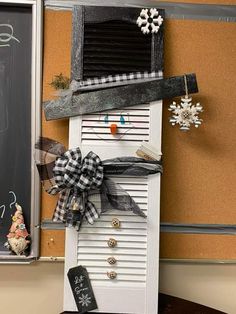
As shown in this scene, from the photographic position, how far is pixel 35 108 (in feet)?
3.40

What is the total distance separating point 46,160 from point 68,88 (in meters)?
0.20

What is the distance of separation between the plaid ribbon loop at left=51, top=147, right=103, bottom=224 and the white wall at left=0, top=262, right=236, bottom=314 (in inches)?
8.5

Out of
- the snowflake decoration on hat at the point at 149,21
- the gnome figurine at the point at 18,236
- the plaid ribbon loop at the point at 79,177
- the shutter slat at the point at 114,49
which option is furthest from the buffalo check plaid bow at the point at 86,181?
the snowflake decoration on hat at the point at 149,21

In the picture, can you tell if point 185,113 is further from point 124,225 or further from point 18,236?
point 18,236

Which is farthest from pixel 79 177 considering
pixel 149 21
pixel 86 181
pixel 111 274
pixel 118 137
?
pixel 149 21

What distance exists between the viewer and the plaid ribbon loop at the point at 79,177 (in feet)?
3.10

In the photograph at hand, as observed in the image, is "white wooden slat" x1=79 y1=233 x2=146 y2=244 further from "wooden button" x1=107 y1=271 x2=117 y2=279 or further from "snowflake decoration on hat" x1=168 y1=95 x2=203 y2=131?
"snowflake decoration on hat" x1=168 y1=95 x2=203 y2=131

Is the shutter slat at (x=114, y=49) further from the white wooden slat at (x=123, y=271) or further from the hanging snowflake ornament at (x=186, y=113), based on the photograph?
the white wooden slat at (x=123, y=271)

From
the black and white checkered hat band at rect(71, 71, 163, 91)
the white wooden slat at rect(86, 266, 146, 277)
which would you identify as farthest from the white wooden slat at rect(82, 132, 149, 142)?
the white wooden slat at rect(86, 266, 146, 277)

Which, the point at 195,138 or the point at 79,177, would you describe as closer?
the point at 79,177

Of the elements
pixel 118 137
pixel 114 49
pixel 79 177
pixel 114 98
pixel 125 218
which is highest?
pixel 114 49

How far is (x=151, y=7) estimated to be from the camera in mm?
1038

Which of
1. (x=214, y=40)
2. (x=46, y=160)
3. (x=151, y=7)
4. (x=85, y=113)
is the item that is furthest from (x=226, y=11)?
(x=46, y=160)

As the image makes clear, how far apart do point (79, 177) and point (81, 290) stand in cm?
29
